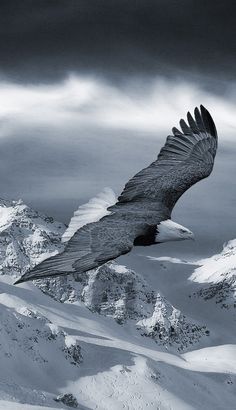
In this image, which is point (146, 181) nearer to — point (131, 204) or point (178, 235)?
point (131, 204)

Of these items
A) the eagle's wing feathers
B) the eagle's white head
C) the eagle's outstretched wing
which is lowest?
the eagle's wing feathers

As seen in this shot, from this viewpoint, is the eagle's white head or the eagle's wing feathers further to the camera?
the eagle's white head

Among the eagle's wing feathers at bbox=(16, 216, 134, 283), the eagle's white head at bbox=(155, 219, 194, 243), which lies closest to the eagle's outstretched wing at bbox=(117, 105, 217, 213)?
the eagle's white head at bbox=(155, 219, 194, 243)

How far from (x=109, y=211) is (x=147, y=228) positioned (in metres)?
1.65

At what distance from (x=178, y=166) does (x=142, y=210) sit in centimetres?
415

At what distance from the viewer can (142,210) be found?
2783cm

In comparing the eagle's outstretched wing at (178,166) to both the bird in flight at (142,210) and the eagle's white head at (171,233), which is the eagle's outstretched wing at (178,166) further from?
the eagle's white head at (171,233)

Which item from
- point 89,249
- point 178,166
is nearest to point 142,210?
point 178,166

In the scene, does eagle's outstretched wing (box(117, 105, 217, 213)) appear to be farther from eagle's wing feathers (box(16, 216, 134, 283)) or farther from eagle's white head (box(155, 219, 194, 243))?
eagle's wing feathers (box(16, 216, 134, 283))

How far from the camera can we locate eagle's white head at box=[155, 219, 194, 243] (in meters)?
25.0

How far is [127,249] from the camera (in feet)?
Answer: 77.5

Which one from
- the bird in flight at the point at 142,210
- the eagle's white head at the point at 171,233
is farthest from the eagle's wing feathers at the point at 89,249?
the eagle's white head at the point at 171,233

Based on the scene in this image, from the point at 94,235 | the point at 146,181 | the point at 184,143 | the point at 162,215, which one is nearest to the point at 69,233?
the point at 94,235

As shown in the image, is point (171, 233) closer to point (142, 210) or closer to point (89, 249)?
point (142, 210)
